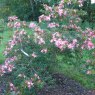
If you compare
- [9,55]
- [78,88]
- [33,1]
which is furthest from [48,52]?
[33,1]

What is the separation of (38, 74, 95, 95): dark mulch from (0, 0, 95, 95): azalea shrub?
0.93 ft

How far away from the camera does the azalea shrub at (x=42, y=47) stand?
18.0 feet

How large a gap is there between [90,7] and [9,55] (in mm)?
10149

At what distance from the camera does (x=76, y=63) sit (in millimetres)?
6359

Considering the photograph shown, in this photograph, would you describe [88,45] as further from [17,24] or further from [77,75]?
[77,75]

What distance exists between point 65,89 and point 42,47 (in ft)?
4.16

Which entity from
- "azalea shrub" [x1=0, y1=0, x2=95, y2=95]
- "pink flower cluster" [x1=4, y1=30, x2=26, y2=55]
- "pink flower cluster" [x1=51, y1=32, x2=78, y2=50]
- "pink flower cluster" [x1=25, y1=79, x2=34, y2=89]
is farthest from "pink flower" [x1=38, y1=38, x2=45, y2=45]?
"pink flower cluster" [x1=25, y1=79, x2=34, y2=89]

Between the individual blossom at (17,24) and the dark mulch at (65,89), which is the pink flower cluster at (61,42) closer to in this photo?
Result: the individual blossom at (17,24)

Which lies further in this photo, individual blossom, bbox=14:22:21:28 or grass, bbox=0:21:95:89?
grass, bbox=0:21:95:89

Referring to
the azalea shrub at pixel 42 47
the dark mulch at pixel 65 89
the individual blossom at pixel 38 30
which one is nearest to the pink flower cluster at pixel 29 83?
the azalea shrub at pixel 42 47

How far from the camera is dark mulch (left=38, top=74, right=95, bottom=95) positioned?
6.34 m

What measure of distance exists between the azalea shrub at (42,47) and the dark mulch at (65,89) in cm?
28

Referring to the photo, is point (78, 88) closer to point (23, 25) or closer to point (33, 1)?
point (23, 25)

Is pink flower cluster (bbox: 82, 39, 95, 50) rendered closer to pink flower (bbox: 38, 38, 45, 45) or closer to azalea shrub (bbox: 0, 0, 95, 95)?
azalea shrub (bbox: 0, 0, 95, 95)
